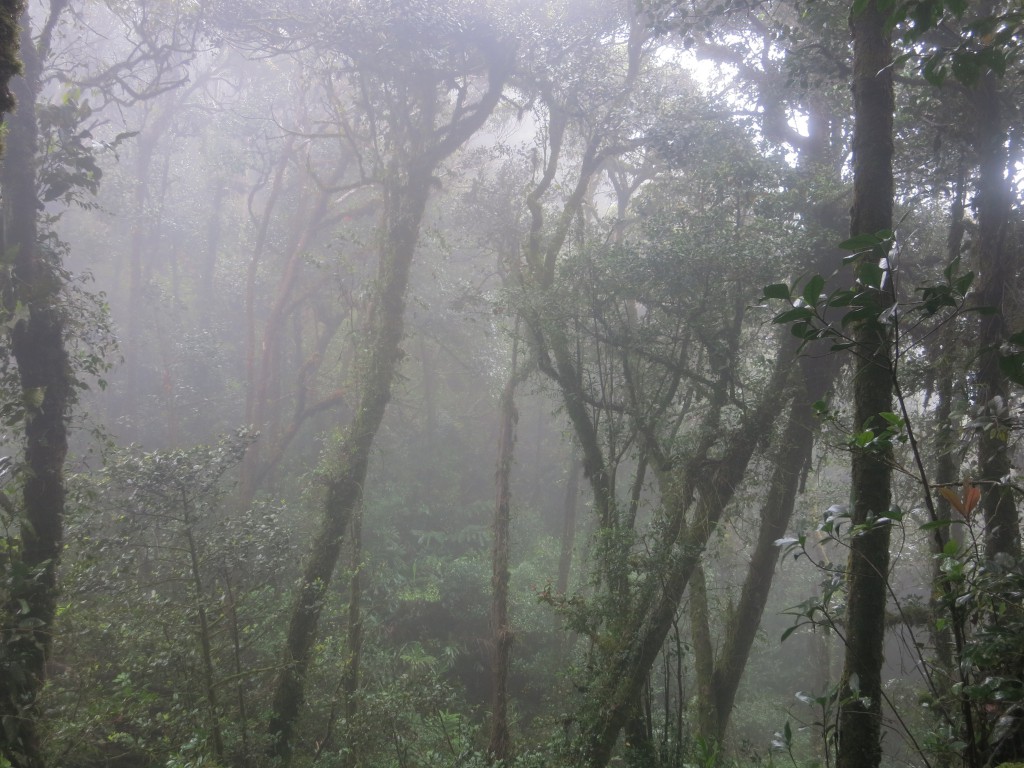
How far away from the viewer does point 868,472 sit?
3.55 meters

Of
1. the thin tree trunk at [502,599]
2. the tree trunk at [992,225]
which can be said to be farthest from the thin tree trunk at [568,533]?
the tree trunk at [992,225]

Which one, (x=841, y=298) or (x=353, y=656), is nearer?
(x=841, y=298)

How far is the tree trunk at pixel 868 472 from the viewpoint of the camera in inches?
129

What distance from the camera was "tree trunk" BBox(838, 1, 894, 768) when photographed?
10.8 feet

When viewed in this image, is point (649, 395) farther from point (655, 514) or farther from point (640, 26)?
point (640, 26)

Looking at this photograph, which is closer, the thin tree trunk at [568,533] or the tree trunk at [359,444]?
the tree trunk at [359,444]

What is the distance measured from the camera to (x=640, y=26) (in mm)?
12531

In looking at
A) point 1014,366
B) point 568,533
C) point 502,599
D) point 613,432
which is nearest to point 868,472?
point 1014,366

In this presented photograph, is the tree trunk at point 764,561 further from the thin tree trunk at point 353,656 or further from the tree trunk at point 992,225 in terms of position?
the thin tree trunk at point 353,656

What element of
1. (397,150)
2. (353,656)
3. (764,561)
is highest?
(397,150)

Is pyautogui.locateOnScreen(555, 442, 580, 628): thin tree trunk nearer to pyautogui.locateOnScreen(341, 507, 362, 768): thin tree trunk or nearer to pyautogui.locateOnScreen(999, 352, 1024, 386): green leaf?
pyautogui.locateOnScreen(341, 507, 362, 768): thin tree trunk

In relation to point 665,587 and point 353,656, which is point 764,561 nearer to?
point 665,587

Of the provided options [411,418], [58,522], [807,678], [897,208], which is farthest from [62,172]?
[807,678]

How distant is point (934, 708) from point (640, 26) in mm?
12640
